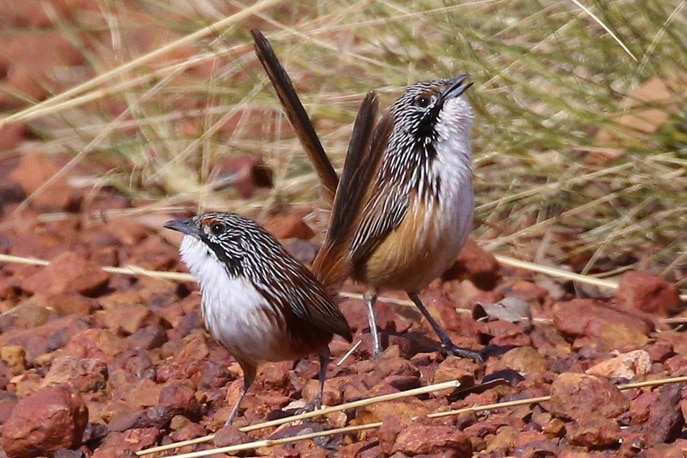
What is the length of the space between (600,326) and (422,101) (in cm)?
117

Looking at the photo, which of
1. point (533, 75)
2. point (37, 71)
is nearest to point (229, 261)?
point (533, 75)

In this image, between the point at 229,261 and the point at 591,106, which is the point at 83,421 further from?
the point at 591,106

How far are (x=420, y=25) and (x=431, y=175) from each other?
1.71 metres

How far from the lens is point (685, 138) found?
5762 millimetres

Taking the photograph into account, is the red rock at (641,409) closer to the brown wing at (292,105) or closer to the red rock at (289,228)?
the brown wing at (292,105)

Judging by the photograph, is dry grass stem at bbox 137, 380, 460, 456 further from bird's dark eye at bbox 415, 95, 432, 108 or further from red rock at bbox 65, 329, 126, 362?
bird's dark eye at bbox 415, 95, 432, 108

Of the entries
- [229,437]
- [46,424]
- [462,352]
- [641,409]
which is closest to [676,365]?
[641,409]

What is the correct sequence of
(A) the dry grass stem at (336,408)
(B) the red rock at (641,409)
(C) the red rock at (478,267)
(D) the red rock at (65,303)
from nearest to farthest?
1. (B) the red rock at (641,409)
2. (A) the dry grass stem at (336,408)
3. (D) the red rock at (65,303)
4. (C) the red rock at (478,267)

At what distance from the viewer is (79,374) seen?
522 cm

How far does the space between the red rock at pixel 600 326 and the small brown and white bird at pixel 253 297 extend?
1027 mm

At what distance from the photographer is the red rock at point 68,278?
6352mm

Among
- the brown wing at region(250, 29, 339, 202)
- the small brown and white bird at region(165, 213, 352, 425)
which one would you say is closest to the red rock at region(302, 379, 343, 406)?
the small brown and white bird at region(165, 213, 352, 425)

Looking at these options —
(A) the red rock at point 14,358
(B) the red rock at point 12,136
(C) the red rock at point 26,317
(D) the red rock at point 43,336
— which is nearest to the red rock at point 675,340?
(D) the red rock at point 43,336

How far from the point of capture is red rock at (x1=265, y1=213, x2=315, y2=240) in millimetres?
6805
